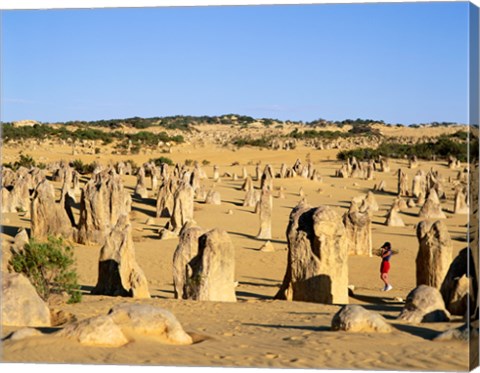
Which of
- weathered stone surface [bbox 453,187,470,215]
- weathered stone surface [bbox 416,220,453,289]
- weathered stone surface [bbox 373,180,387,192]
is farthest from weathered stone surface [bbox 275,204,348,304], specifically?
weathered stone surface [bbox 373,180,387,192]

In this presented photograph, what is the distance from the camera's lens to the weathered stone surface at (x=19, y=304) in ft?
30.7

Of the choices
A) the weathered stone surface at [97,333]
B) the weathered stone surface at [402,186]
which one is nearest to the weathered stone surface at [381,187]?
the weathered stone surface at [402,186]

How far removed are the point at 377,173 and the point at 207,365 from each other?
38.2m

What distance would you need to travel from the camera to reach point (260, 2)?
8195mm

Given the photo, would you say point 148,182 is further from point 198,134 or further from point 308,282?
point 198,134

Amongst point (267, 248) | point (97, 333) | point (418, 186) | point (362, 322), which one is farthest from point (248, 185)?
point (97, 333)

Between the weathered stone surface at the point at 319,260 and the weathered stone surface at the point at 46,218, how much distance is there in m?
9.44

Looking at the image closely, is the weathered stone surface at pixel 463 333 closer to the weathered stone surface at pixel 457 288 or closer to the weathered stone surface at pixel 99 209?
the weathered stone surface at pixel 457 288

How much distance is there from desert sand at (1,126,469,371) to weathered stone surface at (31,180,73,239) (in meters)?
0.67

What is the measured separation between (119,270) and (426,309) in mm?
6007

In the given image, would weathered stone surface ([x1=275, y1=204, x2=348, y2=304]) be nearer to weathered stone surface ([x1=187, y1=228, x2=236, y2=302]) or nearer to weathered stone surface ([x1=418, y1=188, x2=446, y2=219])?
weathered stone surface ([x1=187, y1=228, x2=236, y2=302])

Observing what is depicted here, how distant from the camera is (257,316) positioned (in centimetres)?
1112

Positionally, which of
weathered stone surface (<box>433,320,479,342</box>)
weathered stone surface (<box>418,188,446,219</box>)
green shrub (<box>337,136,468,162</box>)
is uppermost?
green shrub (<box>337,136,468,162</box>)

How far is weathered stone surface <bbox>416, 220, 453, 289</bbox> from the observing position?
13.5 meters
